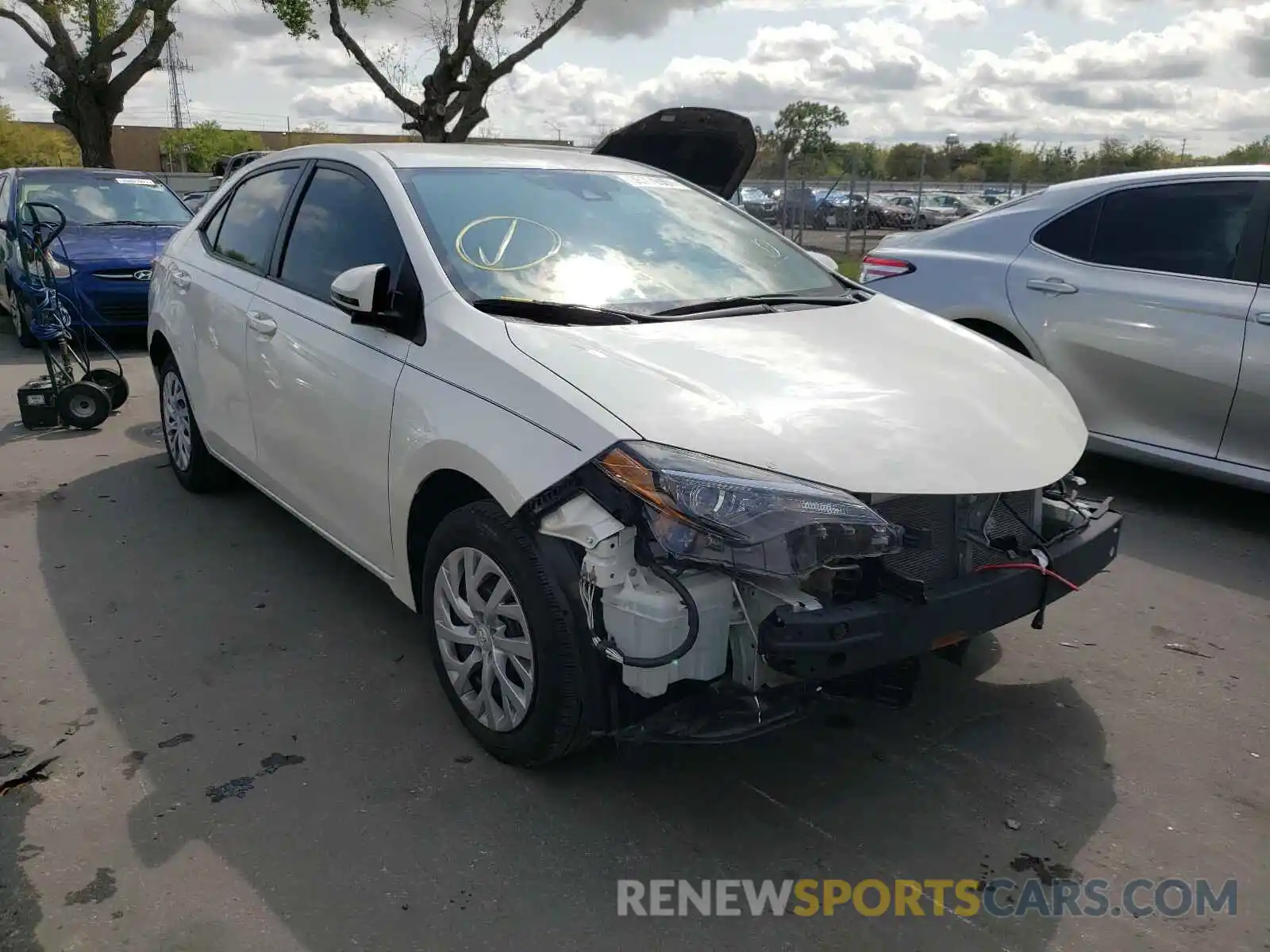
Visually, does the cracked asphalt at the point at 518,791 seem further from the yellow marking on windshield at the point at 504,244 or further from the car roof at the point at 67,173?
the car roof at the point at 67,173

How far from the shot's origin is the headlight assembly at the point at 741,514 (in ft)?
7.87

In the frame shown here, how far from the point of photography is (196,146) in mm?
64438

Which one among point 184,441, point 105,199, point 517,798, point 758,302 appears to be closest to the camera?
Result: point 517,798

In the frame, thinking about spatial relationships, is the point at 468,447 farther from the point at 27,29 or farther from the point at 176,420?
the point at 27,29

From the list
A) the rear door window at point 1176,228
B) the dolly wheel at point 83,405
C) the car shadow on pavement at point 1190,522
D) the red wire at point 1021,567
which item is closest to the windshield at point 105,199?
the dolly wheel at point 83,405

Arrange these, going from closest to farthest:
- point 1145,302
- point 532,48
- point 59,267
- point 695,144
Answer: point 1145,302, point 695,144, point 59,267, point 532,48

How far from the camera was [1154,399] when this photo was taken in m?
5.11

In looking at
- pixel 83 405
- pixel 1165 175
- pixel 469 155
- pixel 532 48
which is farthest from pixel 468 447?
pixel 532 48

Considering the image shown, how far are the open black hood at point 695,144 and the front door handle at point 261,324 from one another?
2968 millimetres

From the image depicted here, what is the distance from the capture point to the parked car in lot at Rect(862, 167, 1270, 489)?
4836 millimetres

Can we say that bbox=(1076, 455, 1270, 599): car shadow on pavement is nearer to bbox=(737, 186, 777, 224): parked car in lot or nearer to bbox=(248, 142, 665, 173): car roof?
bbox=(248, 142, 665, 173): car roof

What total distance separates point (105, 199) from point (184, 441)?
21.7 feet

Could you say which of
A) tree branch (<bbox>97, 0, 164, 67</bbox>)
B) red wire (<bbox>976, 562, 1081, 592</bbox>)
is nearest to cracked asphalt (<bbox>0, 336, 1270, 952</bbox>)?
red wire (<bbox>976, 562, 1081, 592</bbox>)

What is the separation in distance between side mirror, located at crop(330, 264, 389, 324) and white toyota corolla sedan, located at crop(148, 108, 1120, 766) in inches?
0.5
